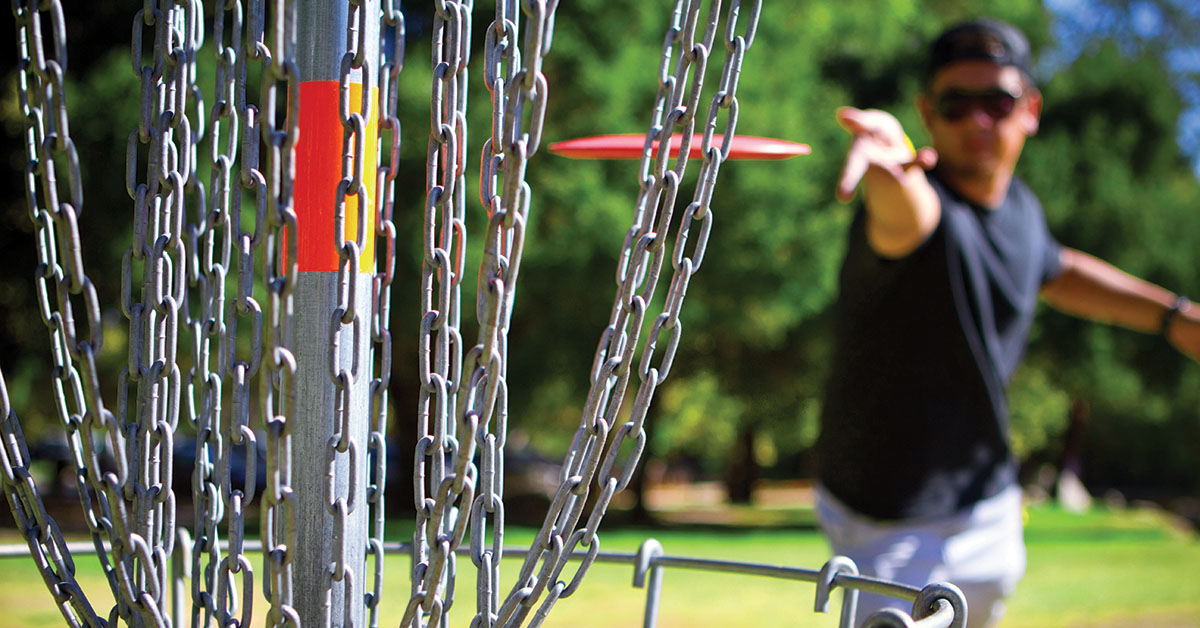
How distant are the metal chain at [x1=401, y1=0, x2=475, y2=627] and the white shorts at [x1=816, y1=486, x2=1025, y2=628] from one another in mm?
1411

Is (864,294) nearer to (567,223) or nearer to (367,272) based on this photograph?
(367,272)

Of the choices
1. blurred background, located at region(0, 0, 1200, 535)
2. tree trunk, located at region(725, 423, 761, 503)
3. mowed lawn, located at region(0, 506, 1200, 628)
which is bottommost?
tree trunk, located at region(725, 423, 761, 503)

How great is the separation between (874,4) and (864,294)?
1555 centimetres

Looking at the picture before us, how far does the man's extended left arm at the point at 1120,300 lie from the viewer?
2.84 metres

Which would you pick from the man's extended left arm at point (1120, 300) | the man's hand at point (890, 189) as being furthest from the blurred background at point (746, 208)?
the man's hand at point (890, 189)

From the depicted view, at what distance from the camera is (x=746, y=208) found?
13.1 m


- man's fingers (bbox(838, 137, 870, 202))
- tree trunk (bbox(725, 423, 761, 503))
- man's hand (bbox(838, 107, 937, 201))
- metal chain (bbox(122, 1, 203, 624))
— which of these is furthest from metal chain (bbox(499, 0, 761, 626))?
tree trunk (bbox(725, 423, 761, 503))

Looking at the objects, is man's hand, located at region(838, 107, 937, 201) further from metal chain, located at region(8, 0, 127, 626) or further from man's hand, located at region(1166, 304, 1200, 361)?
metal chain, located at region(8, 0, 127, 626)

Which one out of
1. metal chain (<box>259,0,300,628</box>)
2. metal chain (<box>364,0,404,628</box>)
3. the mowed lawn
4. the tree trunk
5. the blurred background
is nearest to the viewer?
metal chain (<box>259,0,300,628</box>)

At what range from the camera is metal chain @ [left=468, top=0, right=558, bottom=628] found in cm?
118

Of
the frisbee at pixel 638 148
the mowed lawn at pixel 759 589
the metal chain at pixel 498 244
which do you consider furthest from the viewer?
the mowed lawn at pixel 759 589

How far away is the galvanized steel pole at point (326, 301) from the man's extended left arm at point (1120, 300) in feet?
6.97

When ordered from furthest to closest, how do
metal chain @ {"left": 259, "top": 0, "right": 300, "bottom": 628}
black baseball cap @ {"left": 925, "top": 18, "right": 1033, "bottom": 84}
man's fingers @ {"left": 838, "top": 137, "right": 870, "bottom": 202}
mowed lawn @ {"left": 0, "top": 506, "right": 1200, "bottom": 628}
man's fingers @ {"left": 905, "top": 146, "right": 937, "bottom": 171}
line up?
mowed lawn @ {"left": 0, "top": 506, "right": 1200, "bottom": 628} → black baseball cap @ {"left": 925, "top": 18, "right": 1033, "bottom": 84} → man's fingers @ {"left": 905, "top": 146, "right": 937, "bottom": 171} → man's fingers @ {"left": 838, "top": 137, "right": 870, "bottom": 202} → metal chain @ {"left": 259, "top": 0, "right": 300, "bottom": 628}

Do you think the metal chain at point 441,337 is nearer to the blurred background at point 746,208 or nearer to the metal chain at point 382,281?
the metal chain at point 382,281
